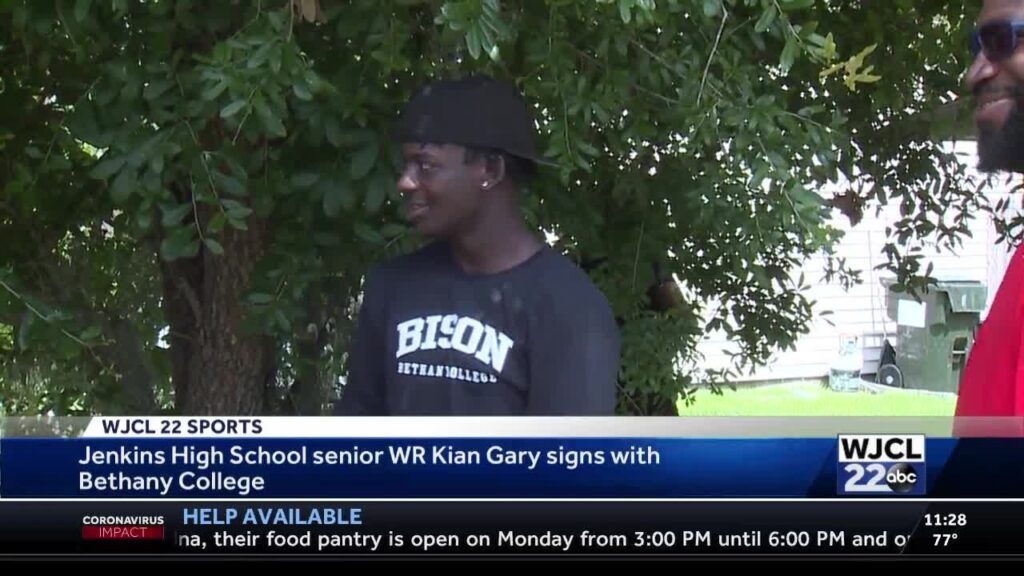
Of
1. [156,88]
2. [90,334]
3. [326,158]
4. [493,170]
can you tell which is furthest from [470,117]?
[90,334]

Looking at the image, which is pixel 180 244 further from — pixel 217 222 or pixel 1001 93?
pixel 1001 93

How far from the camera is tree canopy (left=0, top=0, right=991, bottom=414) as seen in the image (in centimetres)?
229

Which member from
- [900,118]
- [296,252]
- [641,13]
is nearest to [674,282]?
[900,118]

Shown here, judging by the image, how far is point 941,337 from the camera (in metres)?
2.74

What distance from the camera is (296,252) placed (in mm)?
2520

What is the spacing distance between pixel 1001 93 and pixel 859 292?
1.61m

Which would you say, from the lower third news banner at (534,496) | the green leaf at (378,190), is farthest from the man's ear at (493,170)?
the lower third news banner at (534,496)

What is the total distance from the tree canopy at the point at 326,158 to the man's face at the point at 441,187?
131 mm

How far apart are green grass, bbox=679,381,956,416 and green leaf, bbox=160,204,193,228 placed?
3.19 feet

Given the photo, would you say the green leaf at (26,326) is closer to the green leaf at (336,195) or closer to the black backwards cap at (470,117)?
the green leaf at (336,195)

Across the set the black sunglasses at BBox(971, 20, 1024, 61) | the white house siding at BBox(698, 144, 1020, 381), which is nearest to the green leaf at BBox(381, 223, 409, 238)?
the white house siding at BBox(698, 144, 1020, 381)

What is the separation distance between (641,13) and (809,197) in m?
0.49

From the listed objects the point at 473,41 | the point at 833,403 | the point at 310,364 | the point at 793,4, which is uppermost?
the point at 793,4

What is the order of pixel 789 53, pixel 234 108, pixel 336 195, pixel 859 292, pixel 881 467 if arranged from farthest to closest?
pixel 859 292, pixel 336 195, pixel 789 53, pixel 234 108, pixel 881 467
